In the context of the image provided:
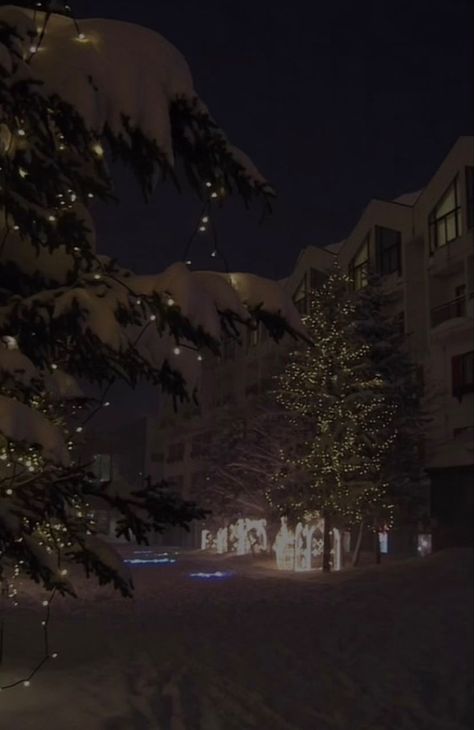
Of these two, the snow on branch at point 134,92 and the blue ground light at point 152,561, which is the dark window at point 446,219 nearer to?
the blue ground light at point 152,561

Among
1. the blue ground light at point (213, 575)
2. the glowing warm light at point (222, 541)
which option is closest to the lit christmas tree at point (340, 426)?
the blue ground light at point (213, 575)

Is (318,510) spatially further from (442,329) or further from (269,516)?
(442,329)

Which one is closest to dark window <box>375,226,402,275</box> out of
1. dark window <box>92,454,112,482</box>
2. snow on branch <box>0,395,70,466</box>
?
dark window <box>92,454,112,482</box>

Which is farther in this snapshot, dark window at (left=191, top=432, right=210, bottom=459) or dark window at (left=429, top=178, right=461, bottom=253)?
dark window at (left=191, top=432, right=210, bottom=459)

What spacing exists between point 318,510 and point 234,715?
17839 millimetres

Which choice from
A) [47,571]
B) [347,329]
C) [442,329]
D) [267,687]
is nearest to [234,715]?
[267,687]

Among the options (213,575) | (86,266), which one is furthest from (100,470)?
(213,575)

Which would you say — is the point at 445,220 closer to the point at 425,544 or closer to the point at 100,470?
the point at 425,544

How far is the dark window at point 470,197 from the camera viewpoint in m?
30.2

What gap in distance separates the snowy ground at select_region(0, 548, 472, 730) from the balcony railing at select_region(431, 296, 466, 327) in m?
14.4

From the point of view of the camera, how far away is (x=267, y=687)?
876 centimetres

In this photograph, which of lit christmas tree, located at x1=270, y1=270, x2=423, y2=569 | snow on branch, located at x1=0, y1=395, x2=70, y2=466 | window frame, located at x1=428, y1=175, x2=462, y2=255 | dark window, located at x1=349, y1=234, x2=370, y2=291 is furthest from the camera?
dark window, located at x1=349, y1=234, x2=370, y2=291

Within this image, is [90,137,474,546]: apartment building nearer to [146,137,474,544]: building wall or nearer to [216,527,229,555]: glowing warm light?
[146,137,474,544]: building wall

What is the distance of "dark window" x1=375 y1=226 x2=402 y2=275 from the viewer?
35250 millimetres
